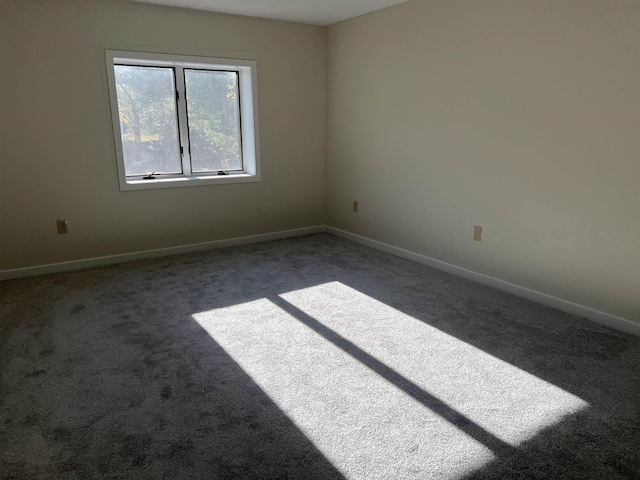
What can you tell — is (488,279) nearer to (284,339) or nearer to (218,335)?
(284,339)

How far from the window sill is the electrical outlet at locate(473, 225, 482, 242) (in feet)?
7.67

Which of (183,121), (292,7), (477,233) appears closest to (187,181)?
(183,121)

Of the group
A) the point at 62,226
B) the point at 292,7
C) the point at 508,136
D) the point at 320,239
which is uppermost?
the point at 292,7

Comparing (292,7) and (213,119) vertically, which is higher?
(292,7)

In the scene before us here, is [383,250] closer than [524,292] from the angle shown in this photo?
No

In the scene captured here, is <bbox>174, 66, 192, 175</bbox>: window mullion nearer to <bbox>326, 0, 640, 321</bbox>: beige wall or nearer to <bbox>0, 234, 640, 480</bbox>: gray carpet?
<bbox>0, 234, 640, 480</bbox>: gray carpet

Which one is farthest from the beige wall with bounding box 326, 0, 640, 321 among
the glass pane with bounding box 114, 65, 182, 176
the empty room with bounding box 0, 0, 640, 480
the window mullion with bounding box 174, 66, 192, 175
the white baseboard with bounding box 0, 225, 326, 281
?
the glass pane with bounding box 114, 65, 182, 176

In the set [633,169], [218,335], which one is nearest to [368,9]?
[633,169]

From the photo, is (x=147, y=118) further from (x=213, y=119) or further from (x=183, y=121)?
(x=213, y=119)

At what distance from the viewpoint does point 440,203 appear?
3.83 metres

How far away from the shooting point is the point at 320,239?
16.4 ft

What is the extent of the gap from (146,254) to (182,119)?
1375mm

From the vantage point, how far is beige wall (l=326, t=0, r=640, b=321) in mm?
2641

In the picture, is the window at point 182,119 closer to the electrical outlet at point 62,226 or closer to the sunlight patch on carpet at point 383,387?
the electrical outlet at point 62,226
